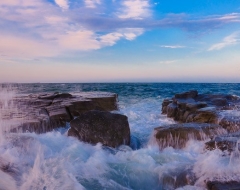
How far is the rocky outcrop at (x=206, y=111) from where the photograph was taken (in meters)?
8.17

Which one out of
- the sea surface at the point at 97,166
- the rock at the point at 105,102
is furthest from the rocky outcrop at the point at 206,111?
the rock at the point at 105,102

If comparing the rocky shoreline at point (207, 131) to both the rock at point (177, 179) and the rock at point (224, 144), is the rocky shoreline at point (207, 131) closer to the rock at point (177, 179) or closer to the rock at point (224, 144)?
the rock at point (224, 144)

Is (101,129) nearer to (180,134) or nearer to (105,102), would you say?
(180,134)

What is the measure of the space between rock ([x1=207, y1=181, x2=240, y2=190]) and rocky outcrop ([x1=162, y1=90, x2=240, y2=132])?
4.18 meters

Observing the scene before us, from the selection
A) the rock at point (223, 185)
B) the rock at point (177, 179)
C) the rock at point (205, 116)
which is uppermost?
the rock at point (205, 116)

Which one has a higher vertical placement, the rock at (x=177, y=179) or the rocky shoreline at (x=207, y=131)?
the rocky shoreline at (x=207, y=131)

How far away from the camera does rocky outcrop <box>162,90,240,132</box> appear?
8.17m

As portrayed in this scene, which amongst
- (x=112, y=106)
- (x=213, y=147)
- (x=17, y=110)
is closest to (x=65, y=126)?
(x=17, y=110)

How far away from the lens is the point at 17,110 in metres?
9.06

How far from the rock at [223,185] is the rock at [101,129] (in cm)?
311

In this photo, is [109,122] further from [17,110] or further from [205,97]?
[205,97]

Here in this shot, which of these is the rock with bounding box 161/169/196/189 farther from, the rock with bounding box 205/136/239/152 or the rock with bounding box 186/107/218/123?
the rock with bounding box 186/107/218/123

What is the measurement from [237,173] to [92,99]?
293 inches

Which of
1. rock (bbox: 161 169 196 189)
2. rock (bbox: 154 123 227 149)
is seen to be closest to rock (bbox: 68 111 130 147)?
rock (bbox: 154 123 227 149)
